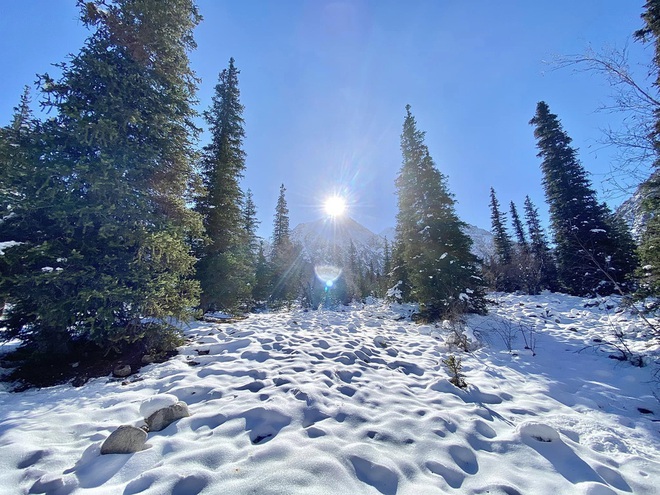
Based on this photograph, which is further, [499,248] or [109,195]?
[499,248]

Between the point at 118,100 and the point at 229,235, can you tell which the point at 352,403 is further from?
the point at 229,235

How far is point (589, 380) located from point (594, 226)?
1644 centimetres

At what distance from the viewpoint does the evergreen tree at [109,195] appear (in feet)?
15.7

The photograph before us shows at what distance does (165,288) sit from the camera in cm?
586

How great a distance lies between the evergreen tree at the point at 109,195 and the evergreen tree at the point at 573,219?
19842 mm

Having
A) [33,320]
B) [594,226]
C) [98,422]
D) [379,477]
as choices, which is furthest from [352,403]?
[594,226]

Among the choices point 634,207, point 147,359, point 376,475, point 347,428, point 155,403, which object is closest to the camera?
point 376,475

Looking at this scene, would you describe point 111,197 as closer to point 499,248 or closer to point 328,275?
point 499,248

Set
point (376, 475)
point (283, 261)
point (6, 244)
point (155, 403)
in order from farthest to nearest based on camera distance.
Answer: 1. point (283, 261)
2. point (6, 244)
3. point (155, 403)
4. point (376, 475)

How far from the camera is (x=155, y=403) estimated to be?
360cm

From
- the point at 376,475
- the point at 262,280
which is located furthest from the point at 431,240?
the point at 262,280

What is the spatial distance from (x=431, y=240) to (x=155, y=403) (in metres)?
11.6

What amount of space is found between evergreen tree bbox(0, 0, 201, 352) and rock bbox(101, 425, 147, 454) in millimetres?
2854

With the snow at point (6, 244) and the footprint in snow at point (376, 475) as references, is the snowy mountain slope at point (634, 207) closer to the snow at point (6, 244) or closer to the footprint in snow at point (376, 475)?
the footprint in snow at point (376, 475)
